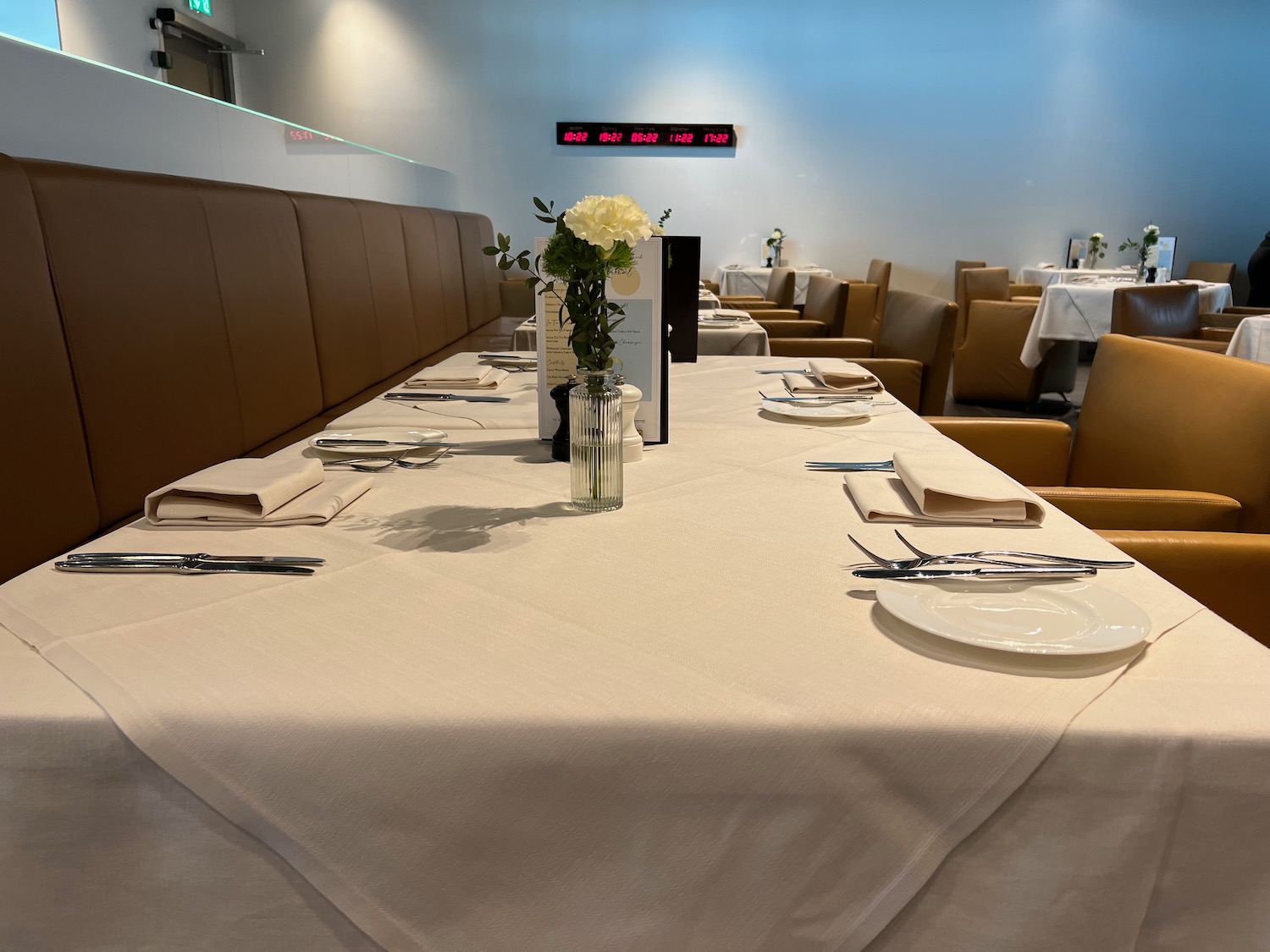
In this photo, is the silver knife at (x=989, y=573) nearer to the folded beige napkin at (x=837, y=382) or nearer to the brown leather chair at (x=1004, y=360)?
the folded beige napkin at (x=837, y=382)

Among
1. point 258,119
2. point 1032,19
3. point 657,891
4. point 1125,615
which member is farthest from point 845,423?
point 1032,19

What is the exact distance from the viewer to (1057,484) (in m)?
1.91

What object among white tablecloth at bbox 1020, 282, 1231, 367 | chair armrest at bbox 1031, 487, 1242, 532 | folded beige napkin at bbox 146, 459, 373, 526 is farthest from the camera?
white tablecloth at bbox 1020, 282, 1231, 367

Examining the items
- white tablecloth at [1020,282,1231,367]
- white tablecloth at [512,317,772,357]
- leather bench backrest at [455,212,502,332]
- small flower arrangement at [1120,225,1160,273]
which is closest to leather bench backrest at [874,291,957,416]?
white tablecloth at [512,317,772,357]

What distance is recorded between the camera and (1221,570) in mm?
1123

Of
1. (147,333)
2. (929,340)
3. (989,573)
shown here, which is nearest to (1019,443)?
(929,340)

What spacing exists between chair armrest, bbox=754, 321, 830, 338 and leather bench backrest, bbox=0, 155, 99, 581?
10.4 ft

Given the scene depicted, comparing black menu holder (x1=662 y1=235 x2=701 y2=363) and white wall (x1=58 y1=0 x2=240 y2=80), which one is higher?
white wall (x1=58 y1=0 x2=240 y2=80)

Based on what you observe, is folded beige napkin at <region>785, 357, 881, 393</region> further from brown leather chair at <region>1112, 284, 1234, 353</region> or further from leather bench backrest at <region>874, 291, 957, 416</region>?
brown leather chair at <region>1112, 284, 1234, 353</region>

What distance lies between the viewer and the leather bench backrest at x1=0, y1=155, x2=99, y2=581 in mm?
1229

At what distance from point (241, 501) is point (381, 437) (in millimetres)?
347

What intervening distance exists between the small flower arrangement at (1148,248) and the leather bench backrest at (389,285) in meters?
5.98

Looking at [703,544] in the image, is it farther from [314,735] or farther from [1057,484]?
[1057,484]

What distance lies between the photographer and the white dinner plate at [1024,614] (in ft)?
2.16
